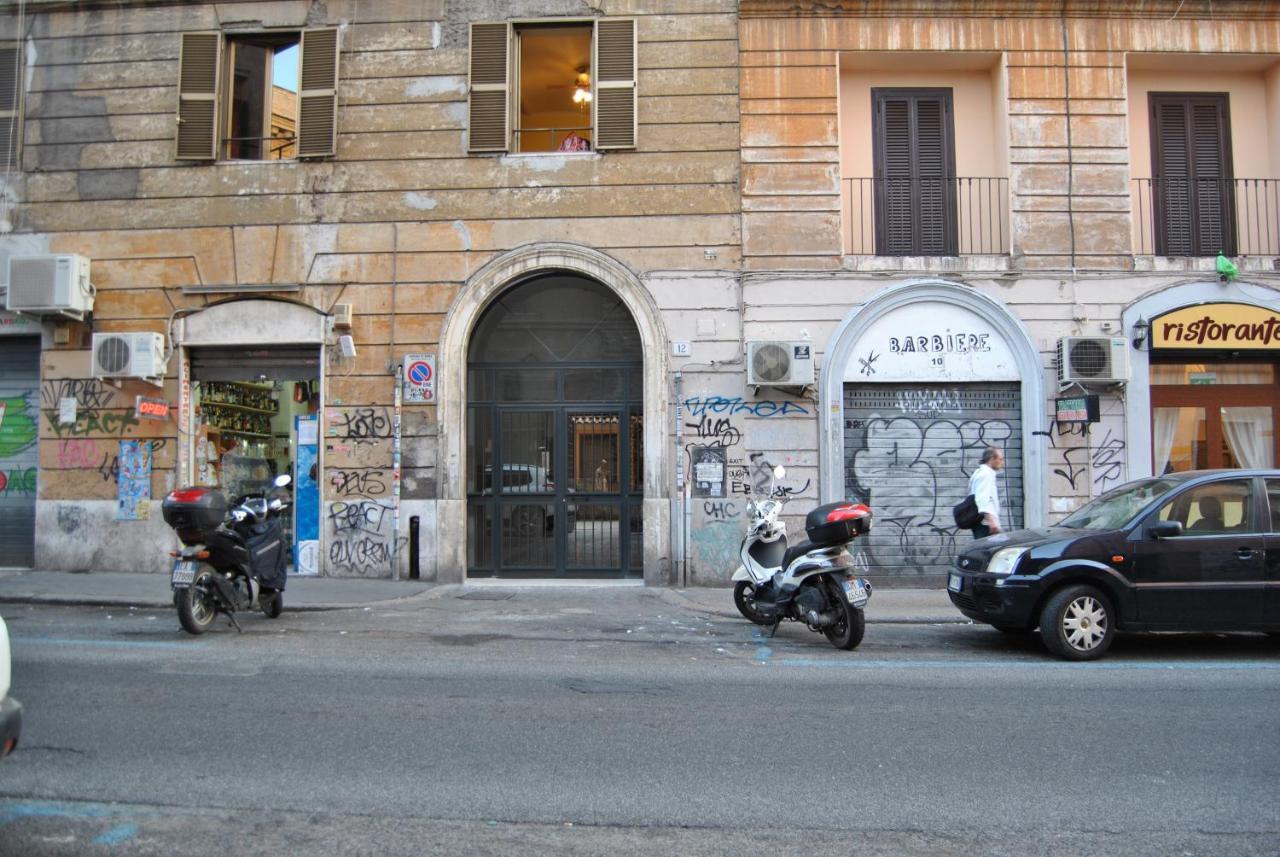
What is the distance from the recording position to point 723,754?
5.14 meters

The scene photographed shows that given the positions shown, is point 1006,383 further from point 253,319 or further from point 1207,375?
point 253,319

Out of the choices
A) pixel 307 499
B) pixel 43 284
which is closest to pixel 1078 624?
pixel 307 499

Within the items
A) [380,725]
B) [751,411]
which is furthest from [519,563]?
[380,725]

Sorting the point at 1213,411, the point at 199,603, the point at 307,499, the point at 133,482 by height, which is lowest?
the point at 199,603

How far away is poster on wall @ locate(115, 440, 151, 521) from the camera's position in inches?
515

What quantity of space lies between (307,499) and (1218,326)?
41.4ft

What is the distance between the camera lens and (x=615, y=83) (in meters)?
13.0

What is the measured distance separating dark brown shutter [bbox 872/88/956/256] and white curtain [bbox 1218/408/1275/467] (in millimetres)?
4099

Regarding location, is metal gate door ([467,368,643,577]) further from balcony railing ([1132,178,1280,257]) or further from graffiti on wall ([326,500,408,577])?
balcony railing ([1132,178,1280,257])

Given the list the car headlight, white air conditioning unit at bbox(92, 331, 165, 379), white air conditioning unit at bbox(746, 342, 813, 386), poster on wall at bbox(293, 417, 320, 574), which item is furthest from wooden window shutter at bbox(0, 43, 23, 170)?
the car headlight

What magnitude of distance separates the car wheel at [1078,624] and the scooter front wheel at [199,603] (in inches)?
290

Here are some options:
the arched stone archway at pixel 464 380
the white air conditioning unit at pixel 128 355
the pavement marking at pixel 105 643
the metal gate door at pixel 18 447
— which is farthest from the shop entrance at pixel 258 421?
the pavement marking at pixel 105 643

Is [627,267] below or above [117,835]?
above

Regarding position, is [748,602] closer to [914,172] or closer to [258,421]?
[914,172]
